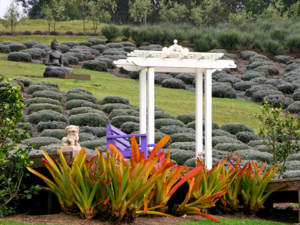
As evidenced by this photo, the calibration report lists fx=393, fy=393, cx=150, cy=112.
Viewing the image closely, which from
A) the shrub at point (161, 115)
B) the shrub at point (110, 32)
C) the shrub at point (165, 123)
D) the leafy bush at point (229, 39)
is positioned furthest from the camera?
the shrub at point (110, 32)

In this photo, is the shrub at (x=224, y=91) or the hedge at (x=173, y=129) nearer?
the hedge at (x=173, y=129)

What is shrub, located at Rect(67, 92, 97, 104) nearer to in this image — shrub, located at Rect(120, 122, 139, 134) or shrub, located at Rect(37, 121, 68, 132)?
shrub, located at Rect(37, 121, 68, 132)

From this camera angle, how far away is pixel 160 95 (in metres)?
20.0

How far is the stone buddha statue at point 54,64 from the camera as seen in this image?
20297 mm

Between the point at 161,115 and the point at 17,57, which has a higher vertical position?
the point at 17,57

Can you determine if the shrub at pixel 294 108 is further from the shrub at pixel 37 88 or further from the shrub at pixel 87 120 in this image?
the shrub at pixel 37 88

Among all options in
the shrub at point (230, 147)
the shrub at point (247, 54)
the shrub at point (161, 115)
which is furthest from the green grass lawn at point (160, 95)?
the shrub at point (247, 54)

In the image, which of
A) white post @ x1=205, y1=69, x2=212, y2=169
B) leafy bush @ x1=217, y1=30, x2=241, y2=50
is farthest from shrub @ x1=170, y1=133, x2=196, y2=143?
leafy bush @ x1=217, y1=30, x2=241, y2=50

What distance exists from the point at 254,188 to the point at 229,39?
25727mm

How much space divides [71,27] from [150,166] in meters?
38.3

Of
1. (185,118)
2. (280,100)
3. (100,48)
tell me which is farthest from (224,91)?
(100,48)

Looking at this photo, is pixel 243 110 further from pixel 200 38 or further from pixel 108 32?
pixel 108 32

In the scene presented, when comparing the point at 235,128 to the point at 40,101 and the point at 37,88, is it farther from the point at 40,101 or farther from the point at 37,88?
the point at 37,88

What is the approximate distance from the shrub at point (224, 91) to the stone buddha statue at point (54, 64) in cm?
778
